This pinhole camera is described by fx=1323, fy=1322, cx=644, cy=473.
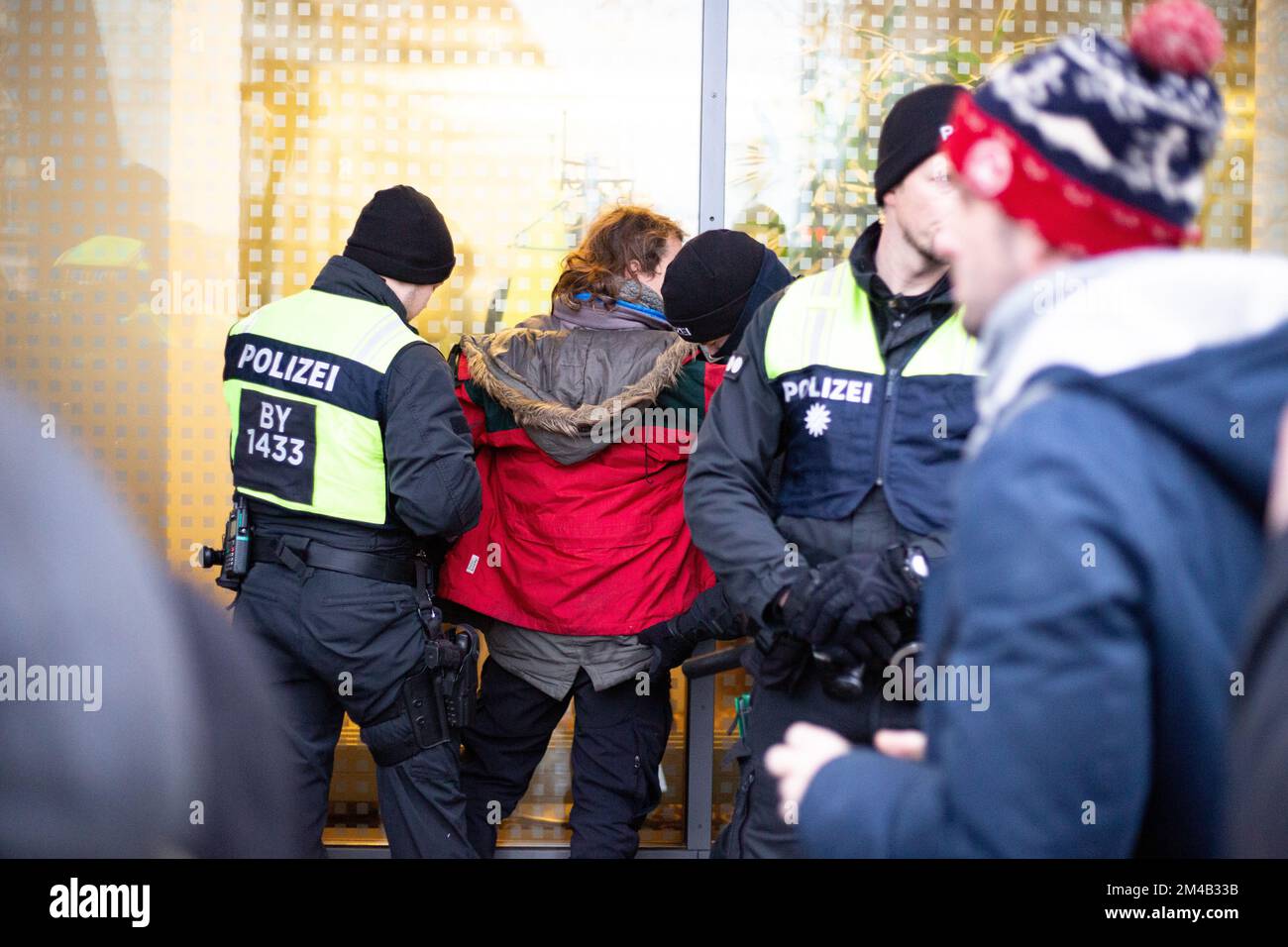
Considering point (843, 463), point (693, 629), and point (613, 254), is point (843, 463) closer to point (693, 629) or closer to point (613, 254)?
point (693, 629)

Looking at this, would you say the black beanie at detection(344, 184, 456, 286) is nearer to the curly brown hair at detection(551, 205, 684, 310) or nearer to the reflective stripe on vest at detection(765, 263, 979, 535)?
the curly brown hair at detection(551, 205, 684, 310)

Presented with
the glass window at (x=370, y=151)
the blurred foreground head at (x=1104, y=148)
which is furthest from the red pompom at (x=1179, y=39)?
the glass window at (x=370, y=151)

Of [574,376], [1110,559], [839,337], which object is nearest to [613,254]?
[574,376]

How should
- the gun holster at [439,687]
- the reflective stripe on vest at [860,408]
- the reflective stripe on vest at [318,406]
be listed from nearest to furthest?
the reflective stripe on vest at [860,408] < the reflective stripe on vest at [318,406] < the gun holster at [439,687]

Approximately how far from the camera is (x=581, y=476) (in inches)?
140

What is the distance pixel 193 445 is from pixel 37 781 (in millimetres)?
3210

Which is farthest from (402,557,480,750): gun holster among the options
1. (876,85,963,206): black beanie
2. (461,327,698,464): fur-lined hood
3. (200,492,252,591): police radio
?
(876,85,963,206): black beanie

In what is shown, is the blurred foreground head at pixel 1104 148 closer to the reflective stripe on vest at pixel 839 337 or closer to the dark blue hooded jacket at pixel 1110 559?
the dark blue hooded jacket at pixel 1110 559

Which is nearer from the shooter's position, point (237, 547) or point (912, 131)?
point (912, 131)

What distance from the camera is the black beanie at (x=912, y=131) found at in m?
2.50

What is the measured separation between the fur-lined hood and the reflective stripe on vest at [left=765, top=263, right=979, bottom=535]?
857 millimetres

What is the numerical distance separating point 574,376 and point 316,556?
0.81 metres

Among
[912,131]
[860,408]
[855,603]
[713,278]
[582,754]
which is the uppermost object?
[912,131]
